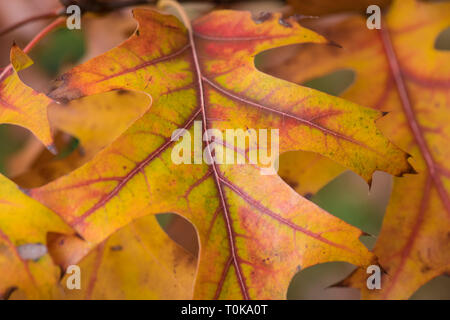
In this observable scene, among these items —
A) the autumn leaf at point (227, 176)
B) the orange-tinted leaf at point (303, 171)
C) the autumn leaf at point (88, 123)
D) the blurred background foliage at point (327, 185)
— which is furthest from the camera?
the blurred background foliage at point (327, 185)

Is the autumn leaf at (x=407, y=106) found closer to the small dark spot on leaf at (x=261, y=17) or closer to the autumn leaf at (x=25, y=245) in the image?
the small dark spot on leaf at (x=261, y=17)

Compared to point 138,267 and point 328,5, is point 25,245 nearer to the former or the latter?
point 138,267

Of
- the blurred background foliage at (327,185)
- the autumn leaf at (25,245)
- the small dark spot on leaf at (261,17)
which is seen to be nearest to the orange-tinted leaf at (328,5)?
the small dark spot on leaf at (261,17)

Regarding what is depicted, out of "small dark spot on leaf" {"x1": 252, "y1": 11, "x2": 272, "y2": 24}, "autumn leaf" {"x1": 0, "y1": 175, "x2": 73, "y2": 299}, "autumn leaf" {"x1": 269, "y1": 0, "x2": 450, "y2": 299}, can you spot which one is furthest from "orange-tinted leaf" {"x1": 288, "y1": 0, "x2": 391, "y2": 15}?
"autumn leaf" {"x1": 0, "y1": 175, "x2": 73, "y2": 299}

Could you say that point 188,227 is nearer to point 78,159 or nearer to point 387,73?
point 78,159

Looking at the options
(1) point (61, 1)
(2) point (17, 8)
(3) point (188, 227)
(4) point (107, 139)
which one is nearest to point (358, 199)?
(3) point (188, 227)

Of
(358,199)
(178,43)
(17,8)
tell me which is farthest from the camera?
(358,199)

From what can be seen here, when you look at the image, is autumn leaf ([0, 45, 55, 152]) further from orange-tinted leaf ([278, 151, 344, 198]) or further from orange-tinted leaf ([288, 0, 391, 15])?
orange-tinted leaf ([288, 0, 391, 15])
